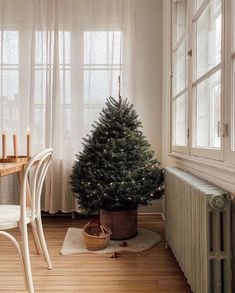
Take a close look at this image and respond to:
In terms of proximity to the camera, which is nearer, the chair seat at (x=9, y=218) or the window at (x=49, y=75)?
the chair seat at (x=9, y=218)

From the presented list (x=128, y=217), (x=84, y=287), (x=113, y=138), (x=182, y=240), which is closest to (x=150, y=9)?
(x=113, y=138)

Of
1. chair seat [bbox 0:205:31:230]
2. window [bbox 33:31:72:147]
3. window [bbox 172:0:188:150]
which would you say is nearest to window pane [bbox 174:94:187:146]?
window [bbox 172:0:188:150]

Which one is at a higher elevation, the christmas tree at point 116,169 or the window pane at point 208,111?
the window pane at point 208,111

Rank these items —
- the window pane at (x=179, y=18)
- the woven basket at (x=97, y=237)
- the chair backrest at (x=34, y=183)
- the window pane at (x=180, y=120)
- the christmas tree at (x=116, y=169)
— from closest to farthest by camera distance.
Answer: the chair backrest at (x=34, y=183)
the woven basket at (x=97, y=237)
the christmas tree at (x=116, y=169)
the window pane at (x=180, y=120)
the window pane at (x=179, y=18)

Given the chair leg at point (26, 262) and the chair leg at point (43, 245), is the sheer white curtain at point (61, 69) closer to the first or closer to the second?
the chair leg at point (43, 245)

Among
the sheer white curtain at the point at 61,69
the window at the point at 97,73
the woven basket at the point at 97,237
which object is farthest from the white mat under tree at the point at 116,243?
the window at the point at 97,73

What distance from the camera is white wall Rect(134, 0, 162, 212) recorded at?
3.57 meters

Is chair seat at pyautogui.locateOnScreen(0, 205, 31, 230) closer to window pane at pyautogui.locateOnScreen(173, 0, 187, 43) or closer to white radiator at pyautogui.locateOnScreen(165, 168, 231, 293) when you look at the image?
white radiator at pyautogui.locateOnScreen(165, 168, 231, 293)

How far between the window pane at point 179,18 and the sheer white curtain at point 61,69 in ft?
1.97

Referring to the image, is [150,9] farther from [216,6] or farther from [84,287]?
[84,287]

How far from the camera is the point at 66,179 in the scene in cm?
340

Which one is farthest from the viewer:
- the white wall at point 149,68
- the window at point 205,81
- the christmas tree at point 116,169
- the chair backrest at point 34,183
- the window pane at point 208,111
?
the white wall at point 149,68

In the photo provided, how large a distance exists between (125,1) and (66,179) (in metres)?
2.16

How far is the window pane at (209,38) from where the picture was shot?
71.7 inches
